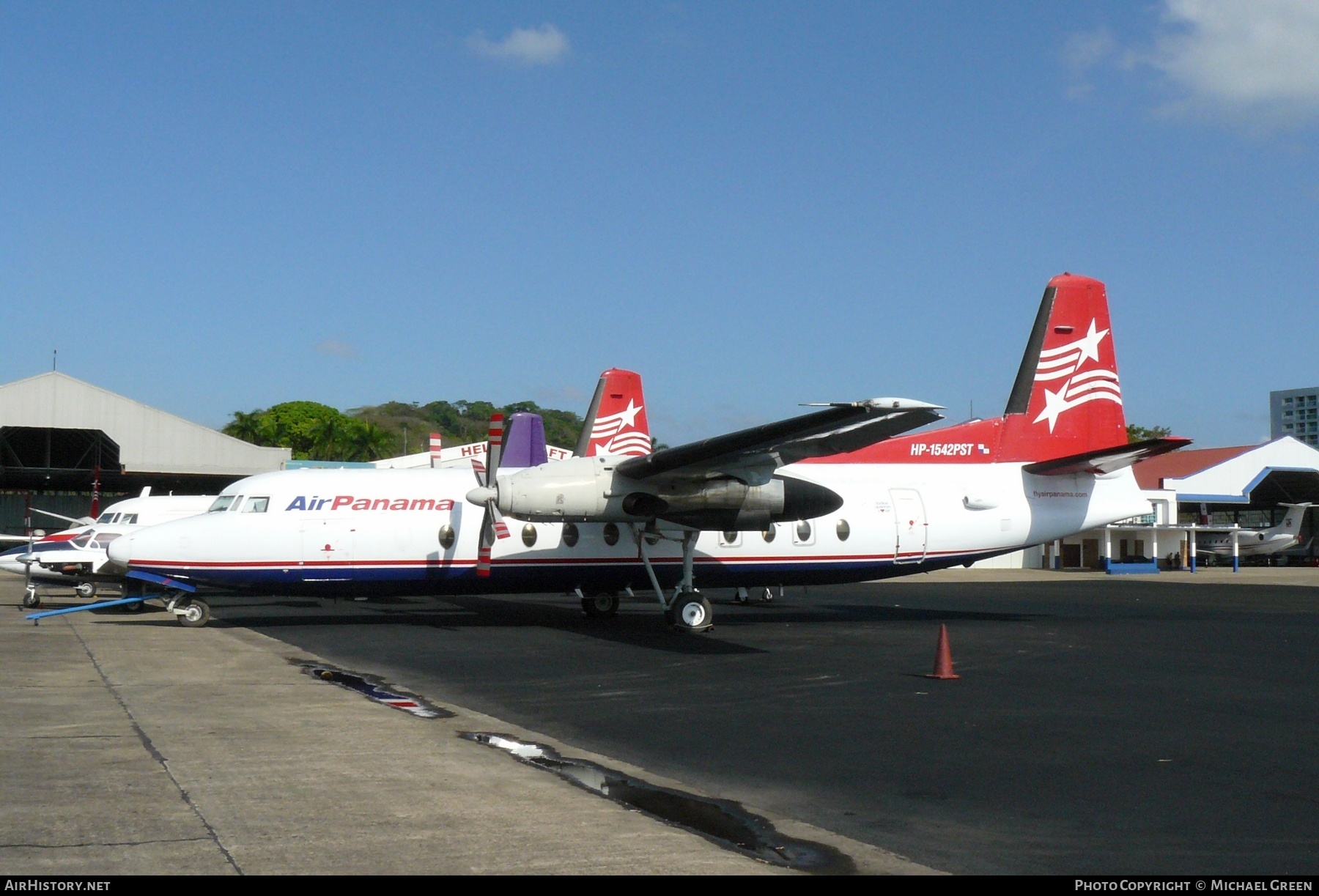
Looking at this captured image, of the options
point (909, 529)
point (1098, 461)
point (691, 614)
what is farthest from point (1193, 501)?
point (691, 614)

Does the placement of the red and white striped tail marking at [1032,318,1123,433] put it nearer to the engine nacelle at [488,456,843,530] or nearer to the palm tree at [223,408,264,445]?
the engine nacelle at [488,456,843,530]

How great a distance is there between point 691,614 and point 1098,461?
809cm

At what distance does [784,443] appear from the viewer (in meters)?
15.7

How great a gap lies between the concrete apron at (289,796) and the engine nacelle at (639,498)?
17.0 ft

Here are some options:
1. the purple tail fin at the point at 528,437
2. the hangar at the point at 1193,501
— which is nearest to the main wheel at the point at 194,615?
the purple tail fin at the point at 528,437

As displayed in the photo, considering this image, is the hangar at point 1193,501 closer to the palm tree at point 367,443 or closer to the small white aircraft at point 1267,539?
the small white aircraft at point 1267,539

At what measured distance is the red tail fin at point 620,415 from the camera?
1184 inches

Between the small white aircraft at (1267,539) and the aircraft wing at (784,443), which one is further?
the small white aircraft at (1267,539)

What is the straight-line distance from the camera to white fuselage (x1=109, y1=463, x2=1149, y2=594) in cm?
1773

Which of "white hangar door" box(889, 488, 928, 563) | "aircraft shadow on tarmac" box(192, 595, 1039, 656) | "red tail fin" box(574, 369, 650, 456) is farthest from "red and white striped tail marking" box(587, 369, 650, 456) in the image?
"white hangar door" box(889, 488, 928, 563)

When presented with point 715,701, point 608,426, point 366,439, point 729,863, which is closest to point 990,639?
point 715,701

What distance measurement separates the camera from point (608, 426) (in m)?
30.3

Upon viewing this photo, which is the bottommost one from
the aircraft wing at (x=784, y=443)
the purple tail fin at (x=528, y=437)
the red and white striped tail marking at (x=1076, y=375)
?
the aircraft wing at (x=784, y=443)

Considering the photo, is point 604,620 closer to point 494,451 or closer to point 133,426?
point 494,451
